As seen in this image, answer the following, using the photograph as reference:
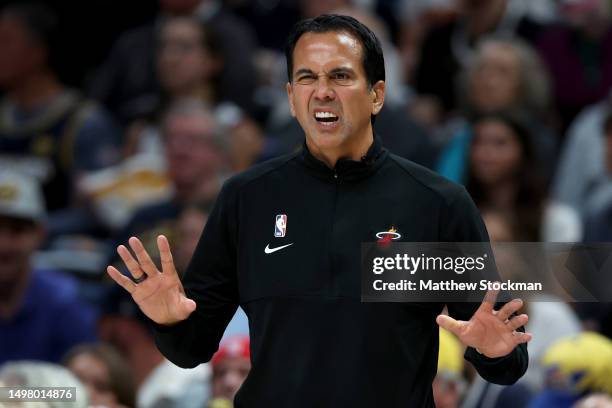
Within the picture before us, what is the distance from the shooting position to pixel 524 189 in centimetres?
764

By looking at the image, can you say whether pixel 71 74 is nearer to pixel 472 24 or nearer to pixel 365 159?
pixel 472 24

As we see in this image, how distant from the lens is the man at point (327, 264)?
11.4ft

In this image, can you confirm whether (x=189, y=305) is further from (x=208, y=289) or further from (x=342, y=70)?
(x=342, y=70)

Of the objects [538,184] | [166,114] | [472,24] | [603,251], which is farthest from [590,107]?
[603,251]

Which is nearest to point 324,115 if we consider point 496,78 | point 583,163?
point 496,78

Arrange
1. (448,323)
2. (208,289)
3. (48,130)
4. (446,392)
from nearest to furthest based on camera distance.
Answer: (448,323) < (208,289) < (446,392) < (48,130)

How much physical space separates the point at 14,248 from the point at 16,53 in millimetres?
2255

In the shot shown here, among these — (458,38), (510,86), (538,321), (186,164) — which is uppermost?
(458,38)

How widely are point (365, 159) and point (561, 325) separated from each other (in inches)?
130

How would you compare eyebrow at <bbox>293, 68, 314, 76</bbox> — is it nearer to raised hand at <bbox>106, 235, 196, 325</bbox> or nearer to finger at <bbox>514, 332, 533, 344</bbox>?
raised hand at <bbox>106, 235, 196, 325</bbox>

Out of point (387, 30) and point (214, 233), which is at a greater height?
point (387, 30)

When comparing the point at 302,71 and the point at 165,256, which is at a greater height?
the point at 302,71

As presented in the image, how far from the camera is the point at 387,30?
10.8 metres

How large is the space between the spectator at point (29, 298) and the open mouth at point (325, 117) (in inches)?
157
